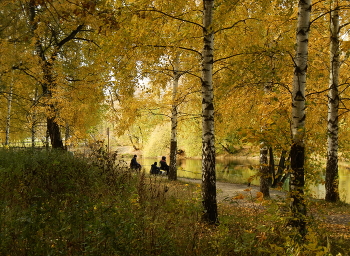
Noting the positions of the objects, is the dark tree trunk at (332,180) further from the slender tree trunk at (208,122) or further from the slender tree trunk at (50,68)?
the slender tree trunk at (50,68)

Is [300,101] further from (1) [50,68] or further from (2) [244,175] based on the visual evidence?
(2) [244,175]

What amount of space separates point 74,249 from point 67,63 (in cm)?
1044

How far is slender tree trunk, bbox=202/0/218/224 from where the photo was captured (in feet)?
17.5

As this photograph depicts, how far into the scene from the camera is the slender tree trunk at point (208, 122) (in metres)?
5.32

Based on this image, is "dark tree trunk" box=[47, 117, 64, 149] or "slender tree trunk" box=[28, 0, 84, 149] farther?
"dark tree trunk" box=[47, 117, 64, 149]

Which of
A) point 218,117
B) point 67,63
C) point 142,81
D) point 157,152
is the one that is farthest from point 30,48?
point 157,152

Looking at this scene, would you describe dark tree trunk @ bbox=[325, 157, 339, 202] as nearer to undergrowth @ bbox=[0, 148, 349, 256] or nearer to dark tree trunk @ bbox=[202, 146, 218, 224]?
undergrowth @ bbox=[0, 148, 349, 256]

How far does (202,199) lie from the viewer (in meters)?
5.48

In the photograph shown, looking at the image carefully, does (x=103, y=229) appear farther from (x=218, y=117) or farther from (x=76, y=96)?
(x=76, y=96)

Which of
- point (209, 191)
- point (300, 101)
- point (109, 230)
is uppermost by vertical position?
point (300, 101)

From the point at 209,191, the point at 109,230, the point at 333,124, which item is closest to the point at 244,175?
the point at 333,124

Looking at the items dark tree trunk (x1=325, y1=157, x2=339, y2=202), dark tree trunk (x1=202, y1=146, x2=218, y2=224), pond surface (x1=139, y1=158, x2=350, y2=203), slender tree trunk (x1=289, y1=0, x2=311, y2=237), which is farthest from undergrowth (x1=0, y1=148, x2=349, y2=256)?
dark tree trunk (x1=325, y1=157, x2=339, y2=202)

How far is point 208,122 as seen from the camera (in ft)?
17.4

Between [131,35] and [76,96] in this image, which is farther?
[76,96]
